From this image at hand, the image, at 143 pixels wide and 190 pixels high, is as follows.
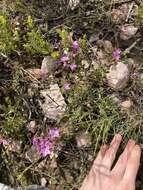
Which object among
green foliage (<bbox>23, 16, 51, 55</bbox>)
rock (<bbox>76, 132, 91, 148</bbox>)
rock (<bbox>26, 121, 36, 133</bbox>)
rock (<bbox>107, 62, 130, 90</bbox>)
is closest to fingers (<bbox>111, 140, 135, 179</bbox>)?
rock (<bbox>76, 132, 91, 148</bbox>)

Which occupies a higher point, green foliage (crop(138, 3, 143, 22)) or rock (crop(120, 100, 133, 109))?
green foliage (crop(138, 3, 143, 22))

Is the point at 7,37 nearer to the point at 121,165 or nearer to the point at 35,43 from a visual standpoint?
the point at 35,43

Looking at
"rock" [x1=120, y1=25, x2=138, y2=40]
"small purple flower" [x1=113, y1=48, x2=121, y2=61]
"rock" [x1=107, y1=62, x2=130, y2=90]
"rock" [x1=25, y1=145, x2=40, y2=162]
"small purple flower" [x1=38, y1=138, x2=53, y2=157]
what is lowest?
"rock" [x1=25, y1=145, x2=40, y2=162]

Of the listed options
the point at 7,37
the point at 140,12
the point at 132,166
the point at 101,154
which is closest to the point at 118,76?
the point at 140,12

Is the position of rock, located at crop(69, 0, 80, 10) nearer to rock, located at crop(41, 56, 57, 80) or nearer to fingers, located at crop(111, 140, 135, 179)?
Answer: rock, located at crop(41, 56, 57, 80)

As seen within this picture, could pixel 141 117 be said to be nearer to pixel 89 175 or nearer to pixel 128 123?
pixel 128 123

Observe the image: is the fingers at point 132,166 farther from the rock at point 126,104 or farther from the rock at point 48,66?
the rock at point 48,66

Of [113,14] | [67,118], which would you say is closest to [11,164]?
[67,118]
